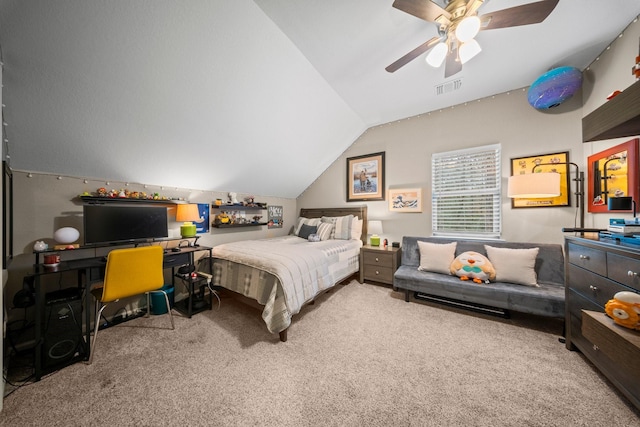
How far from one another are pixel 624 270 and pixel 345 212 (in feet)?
10.7

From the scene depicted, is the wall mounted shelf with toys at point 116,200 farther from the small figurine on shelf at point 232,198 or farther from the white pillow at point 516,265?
the white pillow at point 516,265

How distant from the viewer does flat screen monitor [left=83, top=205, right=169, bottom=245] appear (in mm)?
2174

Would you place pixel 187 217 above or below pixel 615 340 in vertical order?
above

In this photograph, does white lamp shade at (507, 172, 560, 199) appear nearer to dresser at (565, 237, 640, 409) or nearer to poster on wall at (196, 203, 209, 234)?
dresser at (565, 237, 640, 409)

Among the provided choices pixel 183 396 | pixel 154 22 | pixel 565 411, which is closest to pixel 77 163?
pixel 154 22

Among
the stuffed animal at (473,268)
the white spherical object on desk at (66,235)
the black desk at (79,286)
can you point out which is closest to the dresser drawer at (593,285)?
the stuffed animal at (473,268)

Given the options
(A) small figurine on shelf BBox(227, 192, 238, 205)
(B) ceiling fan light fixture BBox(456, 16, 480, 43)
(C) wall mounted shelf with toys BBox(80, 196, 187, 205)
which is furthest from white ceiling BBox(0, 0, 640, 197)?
(A) small figurine on shelf BBox(227, 192, 238, 205)

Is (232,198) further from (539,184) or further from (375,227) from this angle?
(539,184)

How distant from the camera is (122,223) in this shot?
2389 millimetres

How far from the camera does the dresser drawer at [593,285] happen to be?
142cm

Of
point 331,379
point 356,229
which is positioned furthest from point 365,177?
point 331,379

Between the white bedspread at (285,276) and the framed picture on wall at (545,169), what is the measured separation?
2549 millimetres

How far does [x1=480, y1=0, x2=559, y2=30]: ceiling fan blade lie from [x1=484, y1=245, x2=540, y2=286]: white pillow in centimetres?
219

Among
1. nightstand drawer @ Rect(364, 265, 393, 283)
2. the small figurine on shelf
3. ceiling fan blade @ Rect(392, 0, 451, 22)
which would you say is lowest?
nightstand drawer @ Rect(364, 265, 393, 283)
